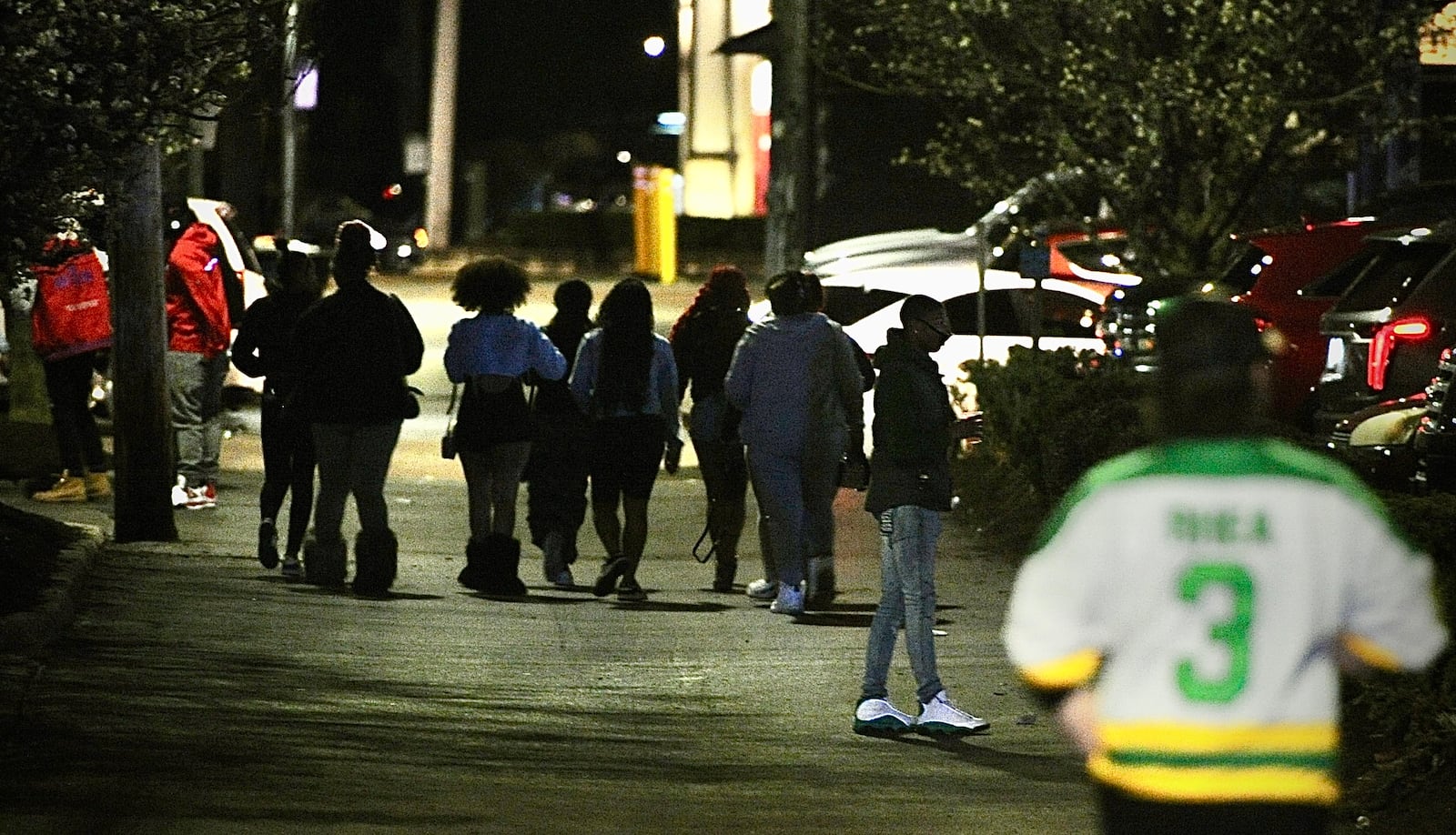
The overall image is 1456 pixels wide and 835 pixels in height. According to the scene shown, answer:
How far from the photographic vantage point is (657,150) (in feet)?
275

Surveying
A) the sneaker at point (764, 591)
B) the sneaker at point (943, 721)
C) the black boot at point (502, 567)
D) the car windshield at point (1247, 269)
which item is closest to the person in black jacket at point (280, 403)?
the black boot at point (502, 567)

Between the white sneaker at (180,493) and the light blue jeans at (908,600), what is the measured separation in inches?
273

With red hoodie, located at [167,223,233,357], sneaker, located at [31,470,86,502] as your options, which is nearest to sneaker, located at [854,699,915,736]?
red hoodie, located at [167,223,233,357]

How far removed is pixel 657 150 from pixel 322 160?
41.2ft

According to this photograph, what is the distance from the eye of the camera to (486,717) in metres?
9.32

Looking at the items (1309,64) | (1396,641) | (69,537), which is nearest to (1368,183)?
(1309,64)

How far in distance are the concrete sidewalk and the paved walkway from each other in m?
0.02

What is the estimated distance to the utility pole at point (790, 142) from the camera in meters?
22.5

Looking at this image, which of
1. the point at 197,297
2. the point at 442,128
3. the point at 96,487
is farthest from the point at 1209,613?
the point at 442,128

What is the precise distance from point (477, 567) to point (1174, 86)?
8296 mm

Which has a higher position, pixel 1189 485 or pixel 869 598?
pixel 1189 485

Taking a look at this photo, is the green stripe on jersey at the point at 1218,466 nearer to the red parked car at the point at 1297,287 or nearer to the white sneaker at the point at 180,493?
the white sneaker at the point at 180,493

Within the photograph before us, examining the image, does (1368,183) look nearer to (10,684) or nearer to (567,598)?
(567,598)

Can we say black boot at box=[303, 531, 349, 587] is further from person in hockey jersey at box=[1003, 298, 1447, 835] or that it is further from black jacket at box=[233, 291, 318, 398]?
person in hockey jersey at box=[1003, 298, 1447, 835]
